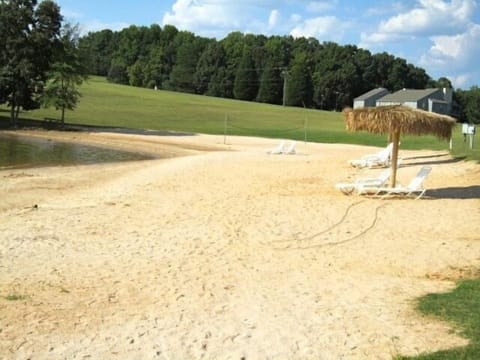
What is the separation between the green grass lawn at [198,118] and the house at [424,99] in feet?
94.1

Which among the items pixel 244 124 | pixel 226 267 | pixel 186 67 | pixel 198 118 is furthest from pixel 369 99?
pixel 226 267

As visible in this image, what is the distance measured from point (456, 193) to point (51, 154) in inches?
724

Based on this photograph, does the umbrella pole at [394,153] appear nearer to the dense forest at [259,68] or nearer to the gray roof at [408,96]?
the gray roof at [408,96]

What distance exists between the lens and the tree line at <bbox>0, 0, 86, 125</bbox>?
39969 mm

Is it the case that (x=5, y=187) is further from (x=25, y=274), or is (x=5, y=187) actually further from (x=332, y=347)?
(x=332, y=347)

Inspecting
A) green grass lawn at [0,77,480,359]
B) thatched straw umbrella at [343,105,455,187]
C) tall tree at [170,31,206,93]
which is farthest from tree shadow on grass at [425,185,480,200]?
tall tree at [170,31,206,93]

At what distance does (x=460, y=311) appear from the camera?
651cm

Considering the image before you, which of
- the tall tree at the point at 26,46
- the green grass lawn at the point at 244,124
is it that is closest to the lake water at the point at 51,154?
the tall tree at the point at 26,46

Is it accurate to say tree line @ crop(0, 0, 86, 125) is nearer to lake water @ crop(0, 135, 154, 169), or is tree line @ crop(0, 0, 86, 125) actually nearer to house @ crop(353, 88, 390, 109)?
lake water @ crop(0, 135, 154, 169)

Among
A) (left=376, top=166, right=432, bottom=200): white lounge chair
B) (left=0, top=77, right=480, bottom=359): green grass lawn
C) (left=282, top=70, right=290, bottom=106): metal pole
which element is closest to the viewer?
(left=0, top=77, right=480, bottom=359): green grass lawn

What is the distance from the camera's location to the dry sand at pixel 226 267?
5859 millimetres

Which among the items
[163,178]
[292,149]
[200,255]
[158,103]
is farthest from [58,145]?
[158,103]

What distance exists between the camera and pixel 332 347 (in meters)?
5.74

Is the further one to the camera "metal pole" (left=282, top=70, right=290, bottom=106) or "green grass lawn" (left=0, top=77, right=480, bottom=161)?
"metal pole" (left=282, top=70, right=290, bottom=106)
